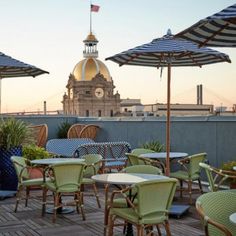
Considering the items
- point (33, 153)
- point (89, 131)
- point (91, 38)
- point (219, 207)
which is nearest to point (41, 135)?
point (89, 131)

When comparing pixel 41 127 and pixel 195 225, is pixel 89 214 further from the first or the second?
pixel 41 127

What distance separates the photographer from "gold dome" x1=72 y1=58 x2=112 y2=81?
10012cm

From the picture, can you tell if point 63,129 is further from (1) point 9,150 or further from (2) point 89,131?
(1) point 9,150

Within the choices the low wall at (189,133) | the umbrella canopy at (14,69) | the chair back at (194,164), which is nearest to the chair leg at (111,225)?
the chair back at (194,164)

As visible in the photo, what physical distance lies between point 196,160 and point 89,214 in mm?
1806

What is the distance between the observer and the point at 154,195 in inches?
179

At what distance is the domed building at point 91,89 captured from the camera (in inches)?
3910

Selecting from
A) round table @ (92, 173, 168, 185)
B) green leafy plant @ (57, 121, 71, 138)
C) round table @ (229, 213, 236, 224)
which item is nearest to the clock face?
green leafy plant @ (57, 121, 71, 138)

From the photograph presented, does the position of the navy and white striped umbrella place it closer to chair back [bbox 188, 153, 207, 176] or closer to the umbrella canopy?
chair back [bbox 188, 153, 207, 176]

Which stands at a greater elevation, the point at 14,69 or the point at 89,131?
the point at 14,69

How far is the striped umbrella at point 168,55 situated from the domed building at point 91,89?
8989cm

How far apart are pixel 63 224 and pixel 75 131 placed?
7494 mm

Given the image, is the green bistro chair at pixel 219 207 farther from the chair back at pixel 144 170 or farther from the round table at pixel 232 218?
the chair back at pixel 144 170

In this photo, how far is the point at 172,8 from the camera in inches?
496
